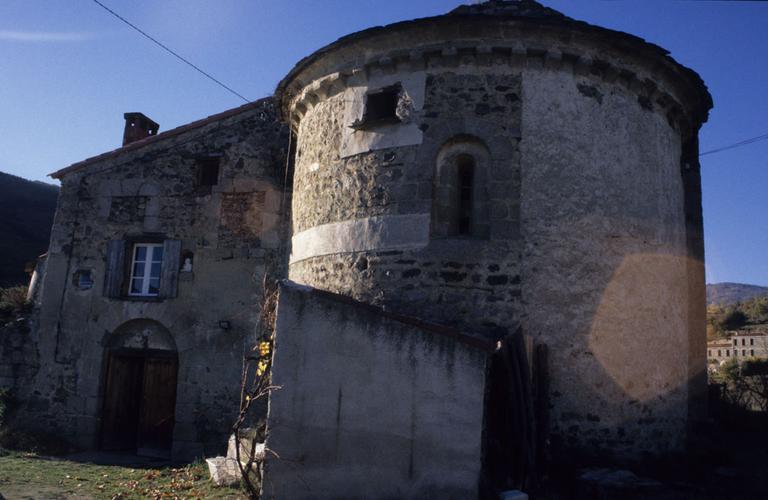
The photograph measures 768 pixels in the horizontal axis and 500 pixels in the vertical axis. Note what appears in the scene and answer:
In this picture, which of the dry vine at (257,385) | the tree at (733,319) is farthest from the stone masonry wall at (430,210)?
the tree at (733,319)

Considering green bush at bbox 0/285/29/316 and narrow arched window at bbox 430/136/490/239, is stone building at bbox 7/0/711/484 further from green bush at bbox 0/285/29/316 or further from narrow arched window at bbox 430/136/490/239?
green bush at bbox 0/285/29/316

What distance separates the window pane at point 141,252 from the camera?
11.6 m

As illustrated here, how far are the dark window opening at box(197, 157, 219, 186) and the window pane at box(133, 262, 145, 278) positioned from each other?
1.88m

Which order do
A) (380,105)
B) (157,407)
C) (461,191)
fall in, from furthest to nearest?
1. (157,407)
2. (380,105)
3. (461,191)

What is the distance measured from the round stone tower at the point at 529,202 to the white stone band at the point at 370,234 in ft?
0.07

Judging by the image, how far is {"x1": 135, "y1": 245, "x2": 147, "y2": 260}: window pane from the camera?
11617 mm

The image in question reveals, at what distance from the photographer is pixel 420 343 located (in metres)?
6.12

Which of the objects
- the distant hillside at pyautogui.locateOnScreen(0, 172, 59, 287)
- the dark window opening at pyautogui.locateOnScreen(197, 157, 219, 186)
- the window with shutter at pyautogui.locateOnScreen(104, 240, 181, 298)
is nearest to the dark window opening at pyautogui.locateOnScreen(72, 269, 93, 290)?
the window with shutter at pyautogui.locateOnScreen(104, 240, 181, 298)

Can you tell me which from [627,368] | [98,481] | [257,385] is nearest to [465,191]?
[627,368]

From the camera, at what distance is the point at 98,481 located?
825cm

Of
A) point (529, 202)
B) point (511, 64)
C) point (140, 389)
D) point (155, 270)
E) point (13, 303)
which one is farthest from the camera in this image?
point (13, 303)

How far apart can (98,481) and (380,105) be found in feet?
20.8

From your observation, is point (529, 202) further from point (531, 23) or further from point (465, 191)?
point (531, 23)

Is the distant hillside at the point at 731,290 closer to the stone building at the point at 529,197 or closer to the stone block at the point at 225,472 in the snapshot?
the stone building at the point at 529,197
